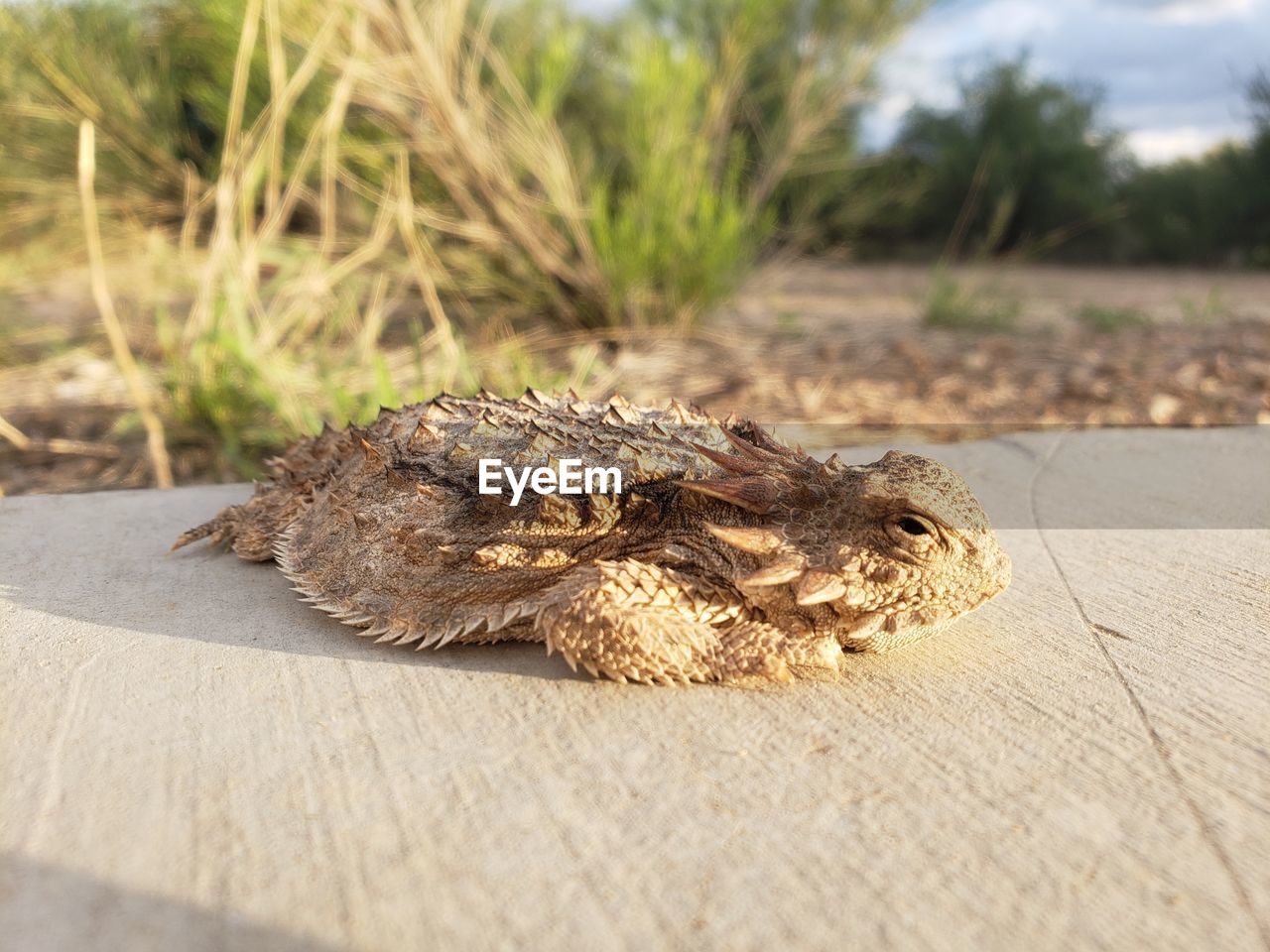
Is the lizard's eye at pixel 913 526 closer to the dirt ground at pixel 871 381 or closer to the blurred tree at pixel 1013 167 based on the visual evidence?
the dirt ground at pixel 871 381

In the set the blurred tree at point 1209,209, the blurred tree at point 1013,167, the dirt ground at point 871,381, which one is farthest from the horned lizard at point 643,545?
the blurred tree at point 1209,209

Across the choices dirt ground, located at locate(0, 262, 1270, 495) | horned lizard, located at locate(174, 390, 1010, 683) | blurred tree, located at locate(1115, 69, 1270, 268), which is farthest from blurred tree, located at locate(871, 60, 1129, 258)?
horned lizard, located at locate(174, 390, 1010, 683)

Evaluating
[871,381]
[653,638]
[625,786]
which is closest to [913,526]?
[653,638]

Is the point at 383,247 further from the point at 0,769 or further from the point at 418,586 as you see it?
the point at 0,769

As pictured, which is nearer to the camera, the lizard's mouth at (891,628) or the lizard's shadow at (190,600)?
the lizard's mouth at (891,628)

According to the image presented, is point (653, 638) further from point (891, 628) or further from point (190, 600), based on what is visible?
point (190, 600)

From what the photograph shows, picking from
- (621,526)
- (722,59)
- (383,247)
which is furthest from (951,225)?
(621,526)

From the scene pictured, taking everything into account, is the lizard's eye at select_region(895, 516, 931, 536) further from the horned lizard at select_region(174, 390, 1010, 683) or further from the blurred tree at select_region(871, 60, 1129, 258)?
the blurred tree at select_region(871, 60, 1129, 258)
